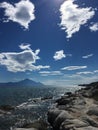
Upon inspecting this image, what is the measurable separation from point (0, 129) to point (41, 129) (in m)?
11.6

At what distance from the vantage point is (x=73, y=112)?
116 feet

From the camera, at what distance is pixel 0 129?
135 ft

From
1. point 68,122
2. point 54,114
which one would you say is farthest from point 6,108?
point 68,122

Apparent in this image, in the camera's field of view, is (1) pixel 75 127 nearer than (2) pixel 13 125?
Yes

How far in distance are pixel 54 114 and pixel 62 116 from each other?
18.3 feet

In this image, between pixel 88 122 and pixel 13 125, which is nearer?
pixel 88 122

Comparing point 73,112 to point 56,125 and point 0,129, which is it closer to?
point 56,125

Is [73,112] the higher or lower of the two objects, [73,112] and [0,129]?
the higher

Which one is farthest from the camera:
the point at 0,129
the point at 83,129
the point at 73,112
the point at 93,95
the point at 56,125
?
the point at 93,95

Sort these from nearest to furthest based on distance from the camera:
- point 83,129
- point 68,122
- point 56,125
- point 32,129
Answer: point 83,129 → point 68,122 → point 32,129 → point 56,125

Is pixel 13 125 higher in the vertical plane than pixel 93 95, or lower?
lower

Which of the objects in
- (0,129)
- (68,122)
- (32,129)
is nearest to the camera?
(68,122)

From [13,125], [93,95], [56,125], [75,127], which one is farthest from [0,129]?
[93,95]

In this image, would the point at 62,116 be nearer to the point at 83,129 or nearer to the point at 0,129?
the point at 83,129
